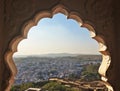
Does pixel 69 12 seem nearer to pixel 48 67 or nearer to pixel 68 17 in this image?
pixel 68 17

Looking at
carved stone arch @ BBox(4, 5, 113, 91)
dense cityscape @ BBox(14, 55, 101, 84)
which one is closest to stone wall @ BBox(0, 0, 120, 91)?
carved stone arch @ BBox(4, 5, 113, 91)

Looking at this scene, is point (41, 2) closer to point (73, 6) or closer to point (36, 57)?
point (73, 6)

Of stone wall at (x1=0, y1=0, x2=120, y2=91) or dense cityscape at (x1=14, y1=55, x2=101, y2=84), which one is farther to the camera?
dense cityscape at (x1=14, y1=55, x2=101, y2=84)

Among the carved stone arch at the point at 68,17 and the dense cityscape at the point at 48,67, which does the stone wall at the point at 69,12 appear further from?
the dense cityscape at the point at 48,67

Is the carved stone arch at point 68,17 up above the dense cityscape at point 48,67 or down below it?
above

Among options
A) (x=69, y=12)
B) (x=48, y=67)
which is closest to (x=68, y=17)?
(x=69, y=12)

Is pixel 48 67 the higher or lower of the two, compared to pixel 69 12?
lower

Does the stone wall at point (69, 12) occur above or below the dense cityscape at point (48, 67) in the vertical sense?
above

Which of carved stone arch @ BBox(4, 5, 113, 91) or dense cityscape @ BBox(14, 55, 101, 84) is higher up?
carved stone arch @ BBox(4, 5, 113, 91)

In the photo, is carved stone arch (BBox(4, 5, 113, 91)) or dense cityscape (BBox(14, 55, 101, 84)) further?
dense cityscape (BBox(14, 55, 101, 84))

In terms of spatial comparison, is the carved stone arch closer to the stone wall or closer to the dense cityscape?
the stone wall

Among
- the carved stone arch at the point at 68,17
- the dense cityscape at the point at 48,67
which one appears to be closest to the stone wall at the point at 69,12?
the carved stone arch at the point at 68,17

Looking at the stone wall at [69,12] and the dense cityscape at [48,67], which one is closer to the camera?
the stone wall at [69,12]
